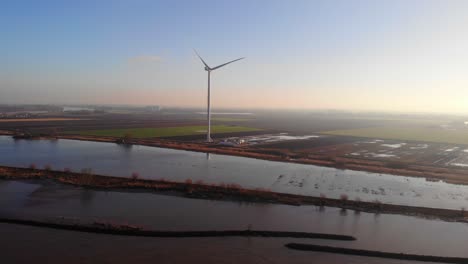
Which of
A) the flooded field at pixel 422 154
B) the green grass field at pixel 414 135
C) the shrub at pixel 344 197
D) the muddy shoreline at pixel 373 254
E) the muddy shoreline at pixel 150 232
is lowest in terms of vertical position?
the muddy shoreline at pixel 373 254

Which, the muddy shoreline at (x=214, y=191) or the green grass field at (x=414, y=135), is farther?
the green grass field at (x=414, y=135)

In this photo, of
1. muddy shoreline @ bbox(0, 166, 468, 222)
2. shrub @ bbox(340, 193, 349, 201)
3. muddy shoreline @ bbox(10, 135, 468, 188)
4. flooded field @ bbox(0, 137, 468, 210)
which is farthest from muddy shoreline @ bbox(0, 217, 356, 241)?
muddy shoreline @ bbox(10, 135, 468, 188)

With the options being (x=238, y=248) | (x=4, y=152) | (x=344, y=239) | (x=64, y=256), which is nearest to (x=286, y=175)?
(x=344, y=239)

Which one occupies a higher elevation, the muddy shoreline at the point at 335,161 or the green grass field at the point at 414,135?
the green grass field at the point at 414,135

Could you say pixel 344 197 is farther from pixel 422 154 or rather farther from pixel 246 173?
pixel 422 154

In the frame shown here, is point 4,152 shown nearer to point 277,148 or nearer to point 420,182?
point 277,148

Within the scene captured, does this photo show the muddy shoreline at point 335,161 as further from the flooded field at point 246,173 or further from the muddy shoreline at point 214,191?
the muddy shoreline at point 214,191

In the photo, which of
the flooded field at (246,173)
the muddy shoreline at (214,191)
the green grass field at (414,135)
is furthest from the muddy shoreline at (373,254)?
the green grass field at (414,135)
